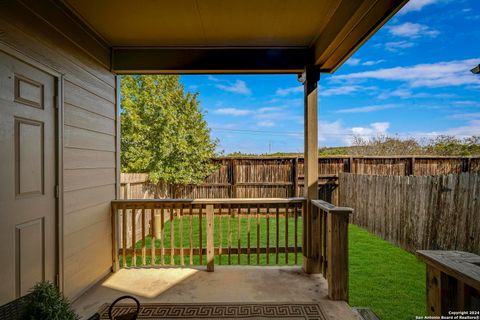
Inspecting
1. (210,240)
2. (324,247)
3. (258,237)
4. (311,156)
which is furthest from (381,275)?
(210,240)

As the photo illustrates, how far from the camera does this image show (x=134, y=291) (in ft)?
9.52

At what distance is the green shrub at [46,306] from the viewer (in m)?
1.17

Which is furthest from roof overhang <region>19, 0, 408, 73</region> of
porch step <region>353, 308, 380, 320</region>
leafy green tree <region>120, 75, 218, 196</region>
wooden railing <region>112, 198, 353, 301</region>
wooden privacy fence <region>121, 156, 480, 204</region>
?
wooden privacy fence <region>121, 156, 480, 204</region>

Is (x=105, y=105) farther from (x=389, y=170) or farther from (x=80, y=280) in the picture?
(x=389, y=170)

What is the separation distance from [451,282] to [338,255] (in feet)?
5.52

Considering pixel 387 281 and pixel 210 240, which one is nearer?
pixel 387 281

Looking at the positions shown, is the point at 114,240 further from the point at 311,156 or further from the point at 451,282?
the point at 451,282

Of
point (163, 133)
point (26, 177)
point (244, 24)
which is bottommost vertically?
point (26, 177)

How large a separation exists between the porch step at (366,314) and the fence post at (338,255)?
20 centimetres

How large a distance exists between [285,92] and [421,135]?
7335 mm

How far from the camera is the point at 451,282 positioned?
106 centimetres

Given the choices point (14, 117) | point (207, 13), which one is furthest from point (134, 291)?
point (207, 13)

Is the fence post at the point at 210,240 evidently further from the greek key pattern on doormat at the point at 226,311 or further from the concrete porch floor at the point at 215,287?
the greek key pattern on doormat at the point at 226,311

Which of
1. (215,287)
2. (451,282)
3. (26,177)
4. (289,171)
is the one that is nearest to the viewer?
(451,282)
